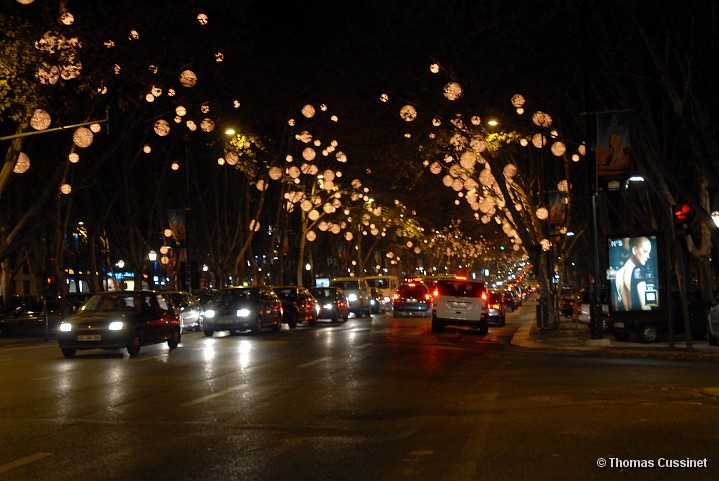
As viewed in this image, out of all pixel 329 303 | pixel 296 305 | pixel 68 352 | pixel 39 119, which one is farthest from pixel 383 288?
pixel 68 352

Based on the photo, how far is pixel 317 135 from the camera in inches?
1761

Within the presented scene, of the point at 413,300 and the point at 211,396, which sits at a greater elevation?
the point at 413,300

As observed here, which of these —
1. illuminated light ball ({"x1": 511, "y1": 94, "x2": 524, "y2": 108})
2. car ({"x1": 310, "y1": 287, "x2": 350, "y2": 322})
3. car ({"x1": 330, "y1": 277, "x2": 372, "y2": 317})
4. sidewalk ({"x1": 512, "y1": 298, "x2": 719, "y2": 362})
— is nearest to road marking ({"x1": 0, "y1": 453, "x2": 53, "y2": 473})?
sidewalk ({"x1": 512, "y1": 298, "x2": 719, "y2": 362})

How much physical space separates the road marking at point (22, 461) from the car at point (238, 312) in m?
22.2

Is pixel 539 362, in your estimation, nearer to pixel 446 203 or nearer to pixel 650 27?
pixel 650 27

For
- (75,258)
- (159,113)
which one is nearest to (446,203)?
(75,258)

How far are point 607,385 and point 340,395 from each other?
4546 millimetres

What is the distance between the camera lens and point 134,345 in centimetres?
2359

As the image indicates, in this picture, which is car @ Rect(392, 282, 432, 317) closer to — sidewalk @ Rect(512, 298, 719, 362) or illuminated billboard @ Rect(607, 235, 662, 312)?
sidewalk @ Rect(512, 298, 719, 362)

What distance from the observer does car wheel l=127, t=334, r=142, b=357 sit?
2350cm

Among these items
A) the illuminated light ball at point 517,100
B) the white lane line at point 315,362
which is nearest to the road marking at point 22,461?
the white lane line at point 315,362

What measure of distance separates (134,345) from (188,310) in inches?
607

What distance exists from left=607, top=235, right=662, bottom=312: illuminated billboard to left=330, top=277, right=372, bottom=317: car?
25.6 m

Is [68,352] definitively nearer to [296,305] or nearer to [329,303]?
[296,305]
